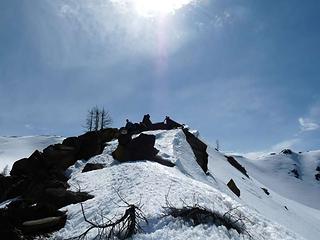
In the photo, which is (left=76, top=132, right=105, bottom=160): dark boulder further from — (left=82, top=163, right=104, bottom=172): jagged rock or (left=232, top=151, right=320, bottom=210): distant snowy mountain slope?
(left=232, top=151, right=320, bottom=210): distant snowy mountain slope

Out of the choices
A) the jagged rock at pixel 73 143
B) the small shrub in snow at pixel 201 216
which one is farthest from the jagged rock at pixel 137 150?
the small shrub in snow at pixel 201 216

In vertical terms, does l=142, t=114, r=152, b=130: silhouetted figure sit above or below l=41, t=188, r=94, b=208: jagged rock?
above

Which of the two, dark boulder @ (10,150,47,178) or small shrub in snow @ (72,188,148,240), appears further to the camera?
dark boulder @ (10,150,47,178)

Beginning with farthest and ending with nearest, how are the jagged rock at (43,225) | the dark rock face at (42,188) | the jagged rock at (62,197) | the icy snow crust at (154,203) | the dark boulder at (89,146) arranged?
the dark boulder at (89,146) → the jagged rock at (62,197) → the dark rock face at (42,188) → the jagged rock at (43,225) → the icy snow crust at (154,203)

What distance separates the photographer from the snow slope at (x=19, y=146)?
85.8m

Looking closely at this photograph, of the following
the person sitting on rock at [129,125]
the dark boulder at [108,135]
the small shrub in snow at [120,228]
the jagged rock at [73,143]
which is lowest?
the small shrub in snow at [120,228]

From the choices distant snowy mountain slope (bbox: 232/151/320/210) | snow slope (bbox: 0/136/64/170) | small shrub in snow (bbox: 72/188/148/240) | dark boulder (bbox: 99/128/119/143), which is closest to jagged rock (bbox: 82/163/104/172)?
small shrub in snow (bbox: 72/188/148/240)

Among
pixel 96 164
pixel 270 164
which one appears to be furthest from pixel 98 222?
pixel 270 164

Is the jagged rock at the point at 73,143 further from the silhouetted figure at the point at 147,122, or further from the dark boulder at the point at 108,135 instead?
the silhouetted figure at the point at 147,122

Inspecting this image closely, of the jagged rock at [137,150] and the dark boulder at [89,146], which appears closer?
the jagged rock at [137,150]

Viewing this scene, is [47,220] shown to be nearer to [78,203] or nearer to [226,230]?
[78,203]

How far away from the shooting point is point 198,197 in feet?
35.2

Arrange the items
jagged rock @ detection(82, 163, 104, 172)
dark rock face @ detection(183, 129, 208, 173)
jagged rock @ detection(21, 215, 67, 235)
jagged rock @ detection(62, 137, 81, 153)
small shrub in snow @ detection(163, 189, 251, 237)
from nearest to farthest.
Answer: small shrub in snow @ detection(163, 189, 251, 237), jagged rock @ detection(21, 215, 67, 235), jagged rock @ detection(82, 163, 104, 172), jagged rock @ detection(62, 137, 81, 153), dark rock face @ detection(183, 129, 208, 173)

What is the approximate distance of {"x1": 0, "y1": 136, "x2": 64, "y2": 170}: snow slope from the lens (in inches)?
3376
